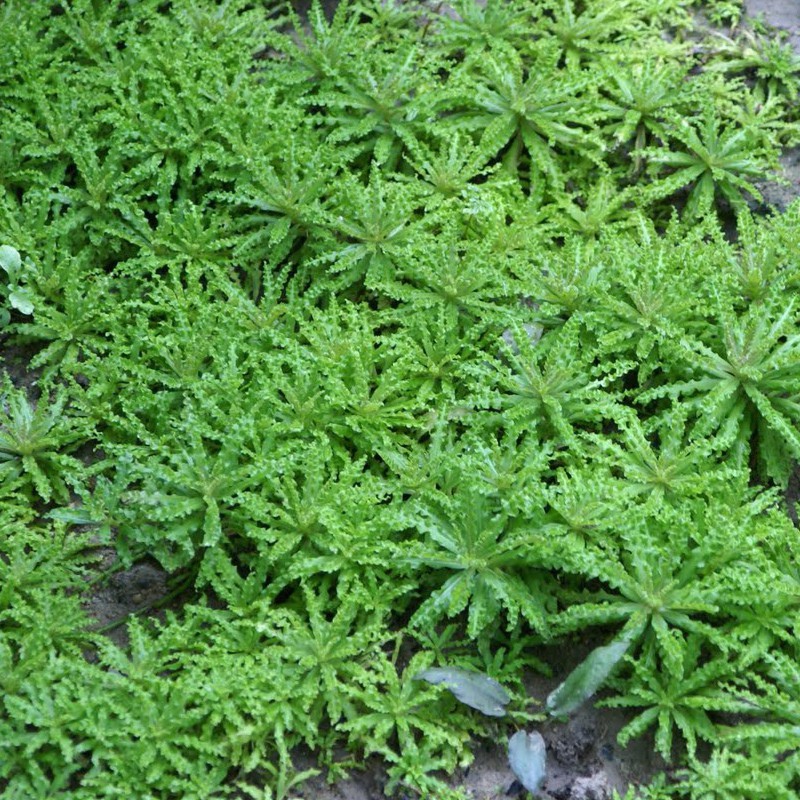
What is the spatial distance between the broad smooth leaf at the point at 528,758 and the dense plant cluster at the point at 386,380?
199 mm

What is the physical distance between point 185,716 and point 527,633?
129 centimetres

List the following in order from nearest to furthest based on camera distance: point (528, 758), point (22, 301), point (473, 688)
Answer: point (528, 758), point (473, 688), point (22, 301)

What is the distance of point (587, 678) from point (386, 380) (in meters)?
1.45

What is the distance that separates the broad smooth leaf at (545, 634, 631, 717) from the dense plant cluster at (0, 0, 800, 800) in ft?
0.15

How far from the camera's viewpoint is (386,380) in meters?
3.98

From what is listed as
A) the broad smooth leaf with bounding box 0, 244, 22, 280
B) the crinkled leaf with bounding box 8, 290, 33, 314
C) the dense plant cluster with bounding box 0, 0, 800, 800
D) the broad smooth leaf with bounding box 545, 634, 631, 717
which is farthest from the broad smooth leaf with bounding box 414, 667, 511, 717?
the broad smooth leaf with bounding box 0, 244, 22, 280

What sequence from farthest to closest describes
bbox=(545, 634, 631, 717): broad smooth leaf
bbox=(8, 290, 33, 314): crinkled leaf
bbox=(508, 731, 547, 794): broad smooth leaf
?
bbox=(8, 290, 33, 314): crinkled leaf → bbox=(545, 634, 631, 717): broad smooth leaf → bbox=(508, 731, 547, 794): broad smooth leaf

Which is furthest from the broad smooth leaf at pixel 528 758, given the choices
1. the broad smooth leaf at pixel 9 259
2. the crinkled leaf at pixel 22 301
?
the broad smooth leaf at pixel 9 259

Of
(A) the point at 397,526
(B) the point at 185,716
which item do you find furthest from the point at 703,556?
(B) the point at 185,716

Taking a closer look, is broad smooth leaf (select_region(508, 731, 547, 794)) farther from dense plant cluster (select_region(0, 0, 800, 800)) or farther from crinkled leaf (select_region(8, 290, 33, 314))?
crinkled leaf (select_region(8, 290, 33, 314))

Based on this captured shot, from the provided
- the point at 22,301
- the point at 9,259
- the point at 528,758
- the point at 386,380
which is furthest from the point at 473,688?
the point at 9,259

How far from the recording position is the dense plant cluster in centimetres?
332

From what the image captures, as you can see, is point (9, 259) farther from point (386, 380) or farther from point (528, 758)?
point (528, 758)

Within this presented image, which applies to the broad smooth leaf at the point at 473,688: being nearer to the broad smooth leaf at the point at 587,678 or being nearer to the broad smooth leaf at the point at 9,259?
the broad smooth leaf at the point at 587,678
